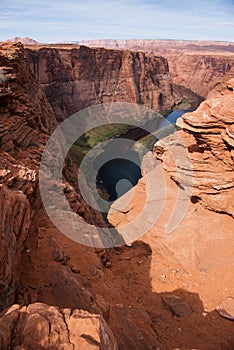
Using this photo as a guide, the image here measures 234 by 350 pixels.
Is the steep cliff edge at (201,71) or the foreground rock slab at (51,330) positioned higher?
the foreground rock slab at (51,330)

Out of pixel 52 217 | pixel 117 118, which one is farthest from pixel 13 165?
pixel 117 118

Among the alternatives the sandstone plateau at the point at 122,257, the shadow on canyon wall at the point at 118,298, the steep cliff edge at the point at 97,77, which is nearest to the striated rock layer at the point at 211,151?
the sandstone plateau at the point at 122,257

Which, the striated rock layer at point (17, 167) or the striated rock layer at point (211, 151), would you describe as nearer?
the striated rock layer at point (17, 167)

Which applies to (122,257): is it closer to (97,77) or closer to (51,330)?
(51,330)

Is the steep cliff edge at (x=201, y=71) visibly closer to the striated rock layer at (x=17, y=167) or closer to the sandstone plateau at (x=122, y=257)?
the striated rock layer at (x=17, y=167)

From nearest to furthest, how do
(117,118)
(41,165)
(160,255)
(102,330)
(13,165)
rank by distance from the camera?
(102,330) → (13,165) → (41,165) → (160,255) → (117,118)

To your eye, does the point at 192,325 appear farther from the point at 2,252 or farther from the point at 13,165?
the point at 13,165

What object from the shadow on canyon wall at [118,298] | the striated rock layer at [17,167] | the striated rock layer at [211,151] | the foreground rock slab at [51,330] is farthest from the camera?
the striated rock layer at [211,151]
